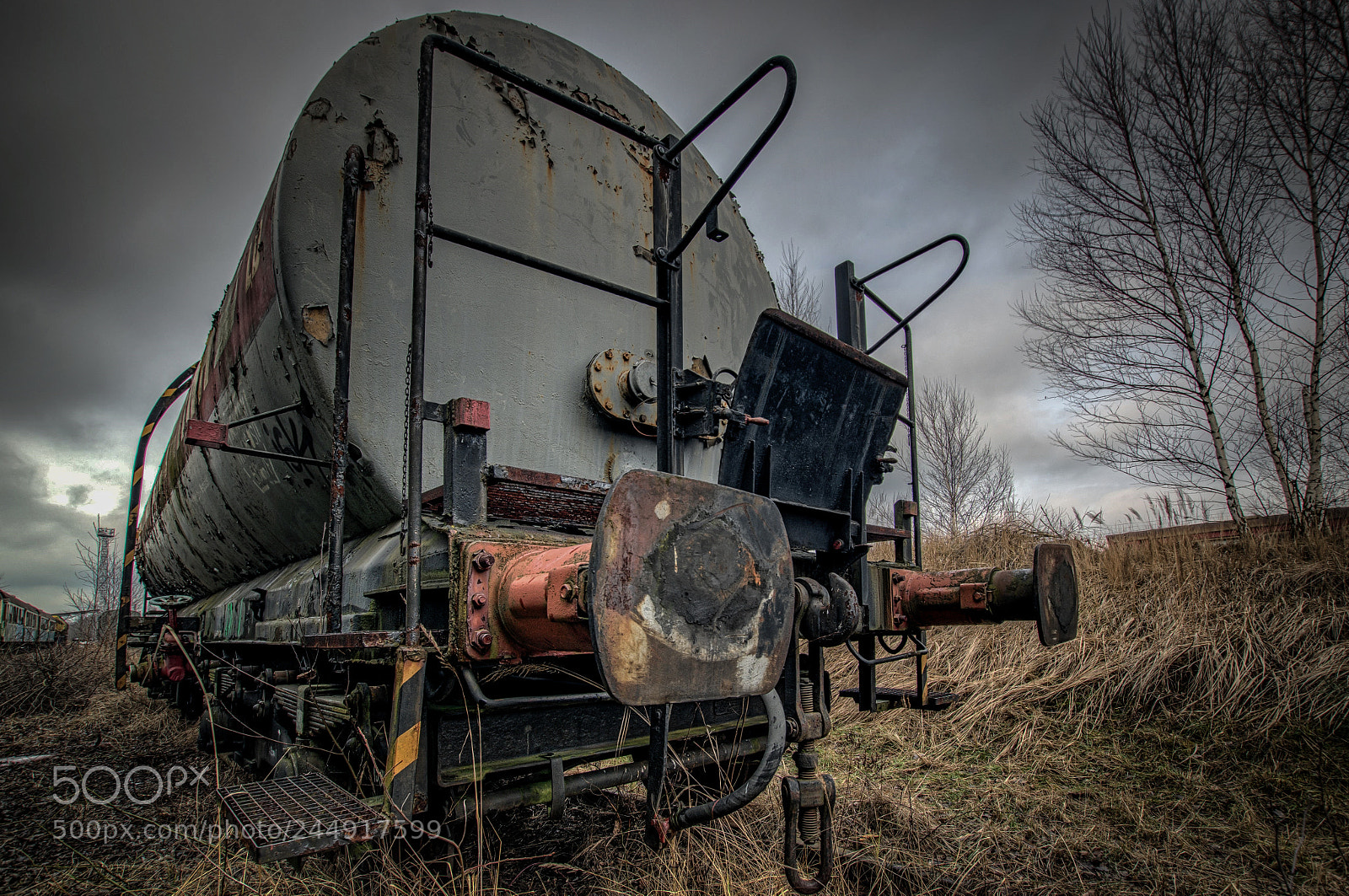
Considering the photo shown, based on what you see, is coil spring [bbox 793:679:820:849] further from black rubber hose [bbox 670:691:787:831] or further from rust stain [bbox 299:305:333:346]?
rust stain [bbox 299:305:333:346]

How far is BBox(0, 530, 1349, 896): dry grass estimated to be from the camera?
2.37 meters

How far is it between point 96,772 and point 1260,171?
10.7m

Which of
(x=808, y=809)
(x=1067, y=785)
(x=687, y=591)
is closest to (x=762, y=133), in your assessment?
(x=687, y=591)

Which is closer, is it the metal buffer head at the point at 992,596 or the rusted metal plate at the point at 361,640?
the rusted metal plate at the point at 361,640

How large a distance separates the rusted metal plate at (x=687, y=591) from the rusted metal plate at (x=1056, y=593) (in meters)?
1.04

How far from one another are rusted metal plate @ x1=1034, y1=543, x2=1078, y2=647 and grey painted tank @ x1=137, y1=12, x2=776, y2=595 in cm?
128

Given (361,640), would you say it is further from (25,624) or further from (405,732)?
(25,624)

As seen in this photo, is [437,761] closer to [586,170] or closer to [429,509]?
[429,509]

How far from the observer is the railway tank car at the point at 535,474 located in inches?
55.2

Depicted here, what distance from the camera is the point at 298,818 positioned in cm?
145

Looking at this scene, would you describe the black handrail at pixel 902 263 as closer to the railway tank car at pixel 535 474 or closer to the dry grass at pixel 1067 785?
the railway tank car at pixel 535 474

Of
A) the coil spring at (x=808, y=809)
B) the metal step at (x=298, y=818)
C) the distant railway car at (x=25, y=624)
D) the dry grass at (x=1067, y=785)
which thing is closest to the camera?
the metal step at (x=298, y=818)

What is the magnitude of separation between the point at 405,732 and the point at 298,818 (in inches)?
9.6

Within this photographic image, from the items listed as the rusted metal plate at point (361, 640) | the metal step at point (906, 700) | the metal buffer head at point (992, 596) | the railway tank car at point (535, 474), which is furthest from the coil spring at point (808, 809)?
the rusted metal plate at point (361, 640)
